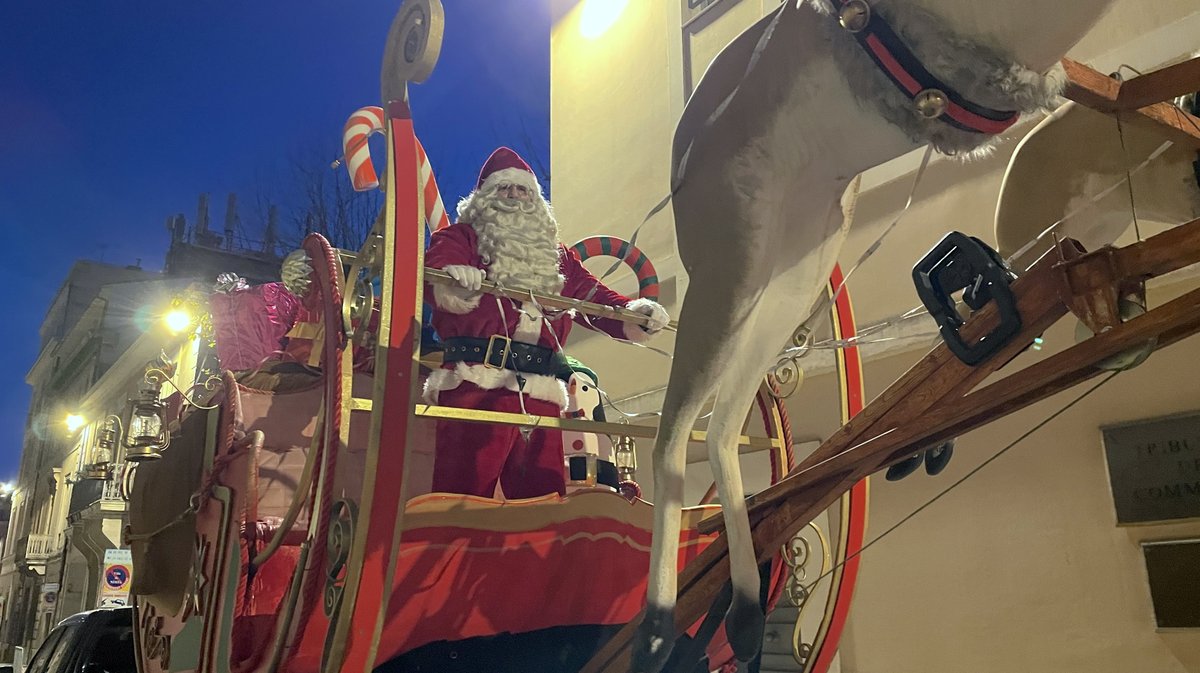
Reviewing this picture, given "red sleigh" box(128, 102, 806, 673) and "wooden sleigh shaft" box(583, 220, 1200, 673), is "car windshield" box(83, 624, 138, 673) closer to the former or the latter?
"red sleigh" box(128, 102, 806, 673)

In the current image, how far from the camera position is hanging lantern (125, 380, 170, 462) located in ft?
7.45

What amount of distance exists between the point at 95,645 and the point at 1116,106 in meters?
3.76

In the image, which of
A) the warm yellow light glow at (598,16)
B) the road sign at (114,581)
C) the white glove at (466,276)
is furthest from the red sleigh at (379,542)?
the road sign at (114,581)

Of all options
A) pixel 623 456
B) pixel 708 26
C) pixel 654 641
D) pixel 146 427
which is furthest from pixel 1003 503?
pixel 146 427

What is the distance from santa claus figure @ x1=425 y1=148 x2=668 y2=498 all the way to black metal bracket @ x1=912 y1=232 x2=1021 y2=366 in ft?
2.91

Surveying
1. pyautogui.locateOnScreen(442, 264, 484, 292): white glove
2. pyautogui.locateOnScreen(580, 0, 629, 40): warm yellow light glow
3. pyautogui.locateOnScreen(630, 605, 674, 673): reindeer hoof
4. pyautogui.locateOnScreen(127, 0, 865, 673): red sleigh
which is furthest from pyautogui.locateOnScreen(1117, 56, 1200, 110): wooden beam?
pyautogui.locateOnScreen(580, 0, 629, 40): warm yellow light glow

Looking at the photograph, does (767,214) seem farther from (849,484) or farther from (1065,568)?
(1065,568)

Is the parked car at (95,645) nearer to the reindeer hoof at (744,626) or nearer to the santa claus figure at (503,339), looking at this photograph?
the santa claus figure at (503,339)

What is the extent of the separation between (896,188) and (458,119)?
740 centimetres

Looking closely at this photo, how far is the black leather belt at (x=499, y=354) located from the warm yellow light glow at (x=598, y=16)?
2898 millimetres

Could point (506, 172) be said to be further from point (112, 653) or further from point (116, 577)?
point (116, 577)

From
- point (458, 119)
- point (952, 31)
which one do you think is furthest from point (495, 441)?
point (458, 119)

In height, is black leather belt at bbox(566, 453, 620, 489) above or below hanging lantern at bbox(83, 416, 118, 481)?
below

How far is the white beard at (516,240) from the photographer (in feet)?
6.26
